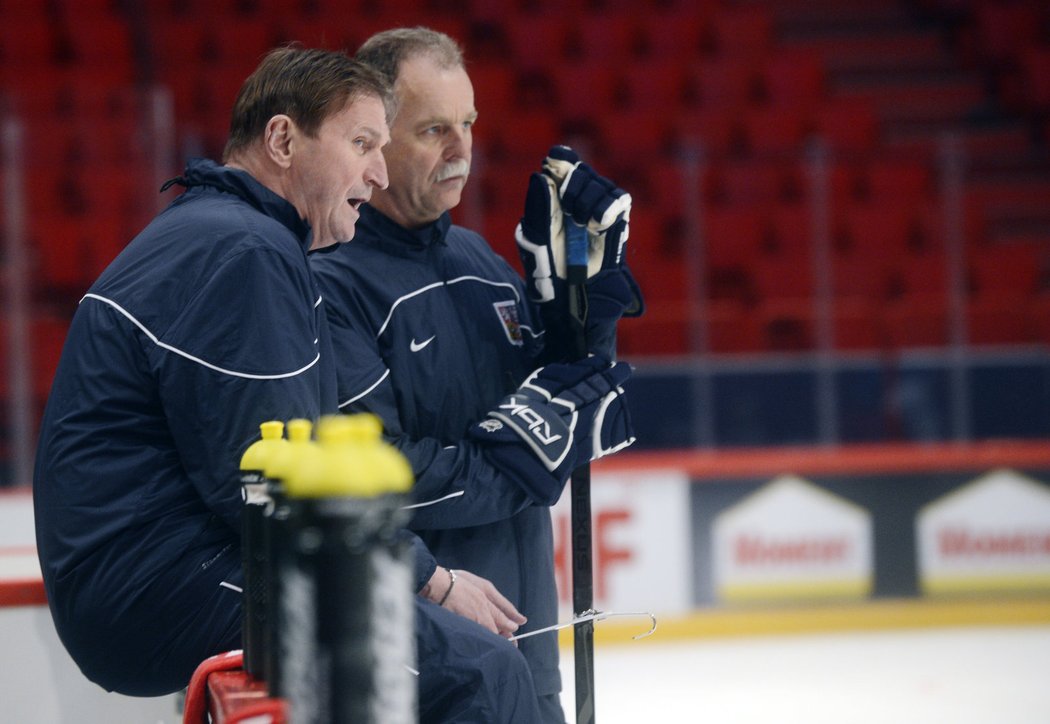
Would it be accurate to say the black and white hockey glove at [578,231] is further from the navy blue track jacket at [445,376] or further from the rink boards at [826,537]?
the rink boards at [826,537]

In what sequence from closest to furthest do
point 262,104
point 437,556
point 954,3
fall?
point 262,104 → point 437,556 → point 954,3

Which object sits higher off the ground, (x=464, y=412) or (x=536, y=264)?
(x=536, y=264)

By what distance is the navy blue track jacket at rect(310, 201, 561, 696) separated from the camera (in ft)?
6.12

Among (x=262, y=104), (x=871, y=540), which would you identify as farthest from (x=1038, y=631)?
(x=262, y=104)

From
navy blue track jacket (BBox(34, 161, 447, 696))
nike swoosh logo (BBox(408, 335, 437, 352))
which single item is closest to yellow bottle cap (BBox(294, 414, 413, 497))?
navy blue track jacket (BBox(34, 161, 447, 696))

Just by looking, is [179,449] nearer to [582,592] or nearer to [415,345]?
[415,345]

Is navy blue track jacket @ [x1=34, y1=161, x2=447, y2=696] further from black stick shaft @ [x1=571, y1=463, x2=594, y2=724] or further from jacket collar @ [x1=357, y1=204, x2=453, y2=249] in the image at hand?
black stick shaft @ [x1=571, y1=463, x2=594, y2=724]

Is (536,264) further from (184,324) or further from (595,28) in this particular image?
(595,28)

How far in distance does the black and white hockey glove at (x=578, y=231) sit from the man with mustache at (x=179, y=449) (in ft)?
2.13

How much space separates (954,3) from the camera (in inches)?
347

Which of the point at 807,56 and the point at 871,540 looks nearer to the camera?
the point at 871,540

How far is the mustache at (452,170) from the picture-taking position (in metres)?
2.04

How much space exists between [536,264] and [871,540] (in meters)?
3.16

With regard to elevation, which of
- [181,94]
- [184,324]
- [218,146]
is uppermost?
[181,94]
